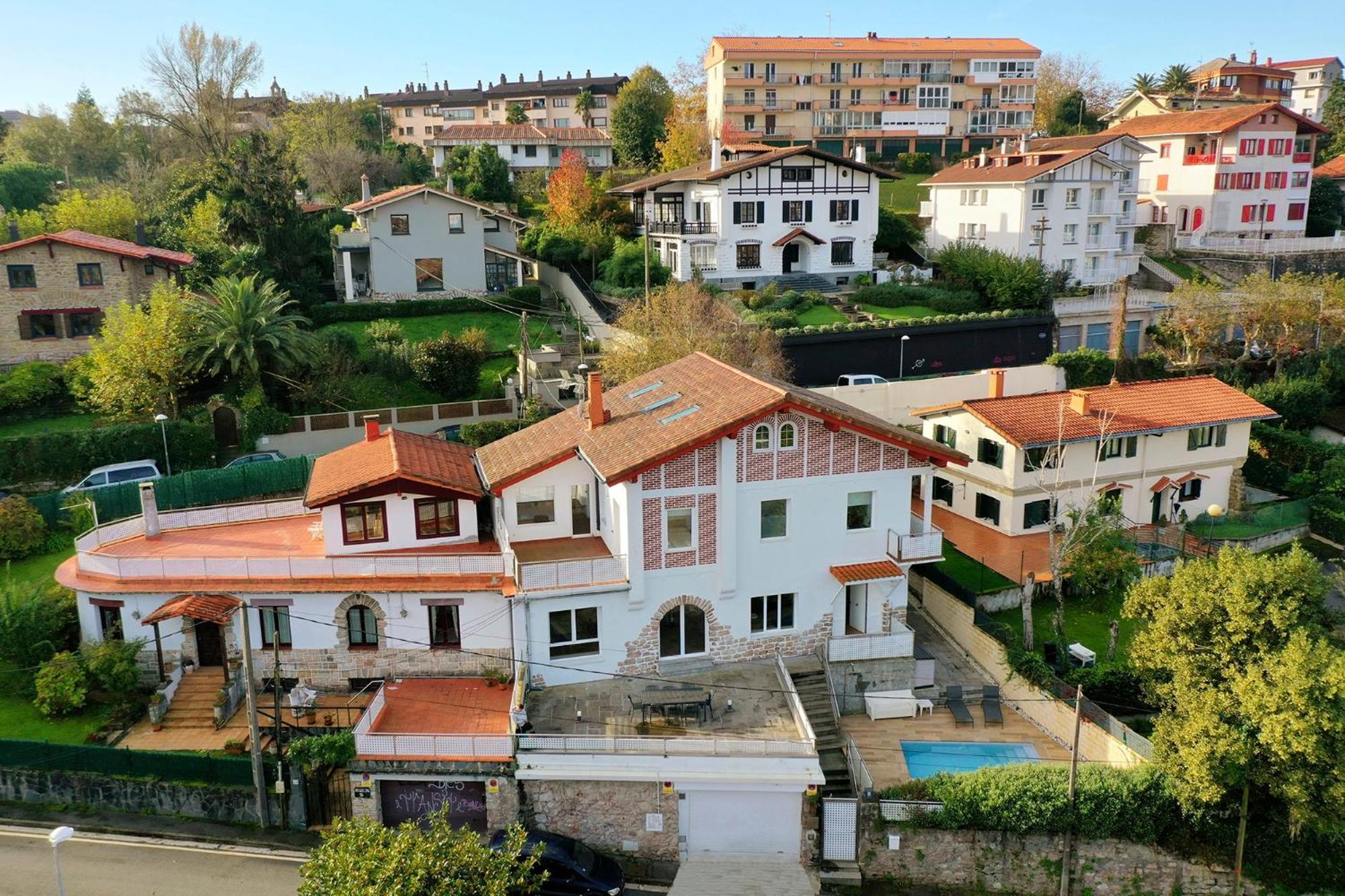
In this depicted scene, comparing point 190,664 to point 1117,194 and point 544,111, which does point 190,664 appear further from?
point 544,111

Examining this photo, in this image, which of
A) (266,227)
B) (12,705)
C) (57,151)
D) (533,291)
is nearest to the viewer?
(12,705)

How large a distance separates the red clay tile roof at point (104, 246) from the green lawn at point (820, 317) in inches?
1195

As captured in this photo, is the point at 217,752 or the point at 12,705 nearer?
the point at 217,752

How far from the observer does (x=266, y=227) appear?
51594 millimetres

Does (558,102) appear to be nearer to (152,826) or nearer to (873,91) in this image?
(873,91)

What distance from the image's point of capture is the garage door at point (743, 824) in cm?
2267

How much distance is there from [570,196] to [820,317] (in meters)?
20.9

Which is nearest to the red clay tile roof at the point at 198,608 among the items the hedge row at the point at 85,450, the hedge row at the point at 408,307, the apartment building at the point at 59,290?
the hedge row at the point at 85,450

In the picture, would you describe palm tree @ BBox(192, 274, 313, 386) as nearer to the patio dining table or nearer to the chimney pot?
the chimney pot

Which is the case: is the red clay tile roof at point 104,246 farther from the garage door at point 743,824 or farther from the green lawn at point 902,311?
the garage door at point 743,824

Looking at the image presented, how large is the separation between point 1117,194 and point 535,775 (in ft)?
179

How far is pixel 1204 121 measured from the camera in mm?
69000

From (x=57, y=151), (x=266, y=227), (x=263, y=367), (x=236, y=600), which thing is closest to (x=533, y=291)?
Result: (x=266, y=227)

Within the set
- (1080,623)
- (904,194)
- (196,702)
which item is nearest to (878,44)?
(904,194)
